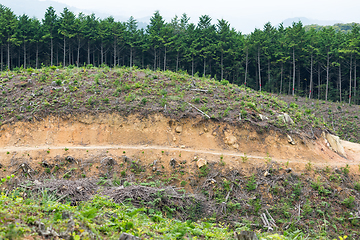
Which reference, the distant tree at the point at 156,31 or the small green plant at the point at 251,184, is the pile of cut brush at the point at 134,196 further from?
the distant tree at the point at 156,31

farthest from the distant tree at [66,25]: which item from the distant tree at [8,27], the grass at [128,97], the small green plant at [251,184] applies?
the small green plant at [251,184]

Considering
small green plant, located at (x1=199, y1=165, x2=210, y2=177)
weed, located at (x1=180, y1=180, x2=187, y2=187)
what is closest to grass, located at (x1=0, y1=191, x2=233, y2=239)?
weed, located at (x1=180, y1=180, x2=187, y2=187)

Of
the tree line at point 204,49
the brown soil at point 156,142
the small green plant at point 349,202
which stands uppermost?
the tree line at point 204,49

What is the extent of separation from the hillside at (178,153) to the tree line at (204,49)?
19901 millimetres

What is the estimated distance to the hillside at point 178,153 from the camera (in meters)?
10.5

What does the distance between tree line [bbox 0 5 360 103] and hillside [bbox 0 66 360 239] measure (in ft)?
65.3

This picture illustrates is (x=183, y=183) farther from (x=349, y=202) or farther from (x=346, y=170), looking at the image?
(x=346, y=170)

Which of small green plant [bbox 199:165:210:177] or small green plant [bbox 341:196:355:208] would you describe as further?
small green plant [bbox 199:165:210:177]

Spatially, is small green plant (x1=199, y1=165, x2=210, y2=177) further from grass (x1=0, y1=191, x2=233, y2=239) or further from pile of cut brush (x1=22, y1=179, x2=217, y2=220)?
grass (x1=0, y1=191, x2=233, y2=239)

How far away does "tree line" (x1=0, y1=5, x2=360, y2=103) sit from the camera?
35.0 m

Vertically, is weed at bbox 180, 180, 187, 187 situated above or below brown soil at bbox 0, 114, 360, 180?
below

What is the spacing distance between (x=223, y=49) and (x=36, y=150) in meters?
31.6

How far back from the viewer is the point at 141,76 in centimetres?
1941

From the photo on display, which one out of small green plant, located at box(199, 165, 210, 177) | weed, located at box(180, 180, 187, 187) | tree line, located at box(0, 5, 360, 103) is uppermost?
tree line, located at box(0, 5, 360, 103)
